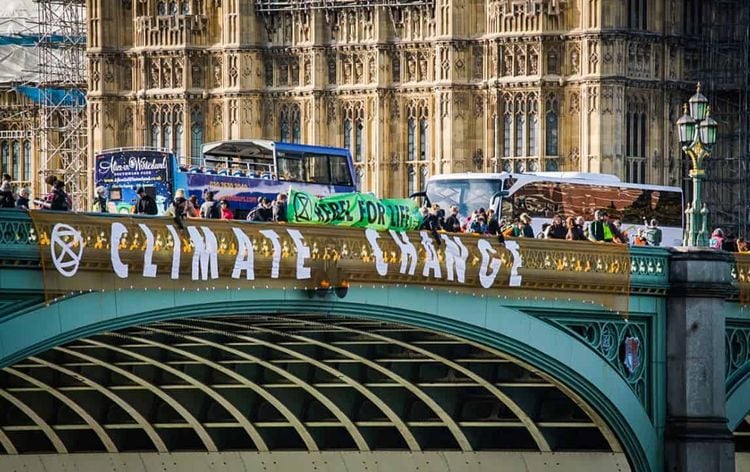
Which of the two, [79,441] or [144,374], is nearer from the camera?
[144,374]

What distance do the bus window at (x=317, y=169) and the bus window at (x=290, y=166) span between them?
6.4 inches

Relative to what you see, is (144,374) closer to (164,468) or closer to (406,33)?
(164,468)

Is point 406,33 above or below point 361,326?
above

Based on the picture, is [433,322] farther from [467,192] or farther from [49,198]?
[467,192]

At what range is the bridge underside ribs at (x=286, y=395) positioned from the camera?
5288 centimetres

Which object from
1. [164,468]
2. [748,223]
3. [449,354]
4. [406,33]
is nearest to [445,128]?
[406,33]

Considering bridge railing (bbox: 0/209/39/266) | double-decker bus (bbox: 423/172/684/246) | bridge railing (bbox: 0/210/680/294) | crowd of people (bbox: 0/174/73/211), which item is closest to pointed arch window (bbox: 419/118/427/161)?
double-decker bus (bbox: 423/172/684/246)

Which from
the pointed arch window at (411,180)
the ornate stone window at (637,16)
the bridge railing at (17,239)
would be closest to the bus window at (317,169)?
the ornate stone window at (637,16)

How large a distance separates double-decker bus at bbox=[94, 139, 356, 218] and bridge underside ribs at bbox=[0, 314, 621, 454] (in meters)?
7.81

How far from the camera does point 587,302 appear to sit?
52.8 meters

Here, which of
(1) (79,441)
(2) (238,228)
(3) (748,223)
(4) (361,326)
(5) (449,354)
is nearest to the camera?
(2) (238,228)

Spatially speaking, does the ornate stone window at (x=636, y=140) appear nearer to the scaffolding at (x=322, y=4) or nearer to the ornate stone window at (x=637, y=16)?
the ornate stone window at (x=637, y=16)

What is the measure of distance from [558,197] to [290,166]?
9.43 metres

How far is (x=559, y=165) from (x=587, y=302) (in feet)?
188
